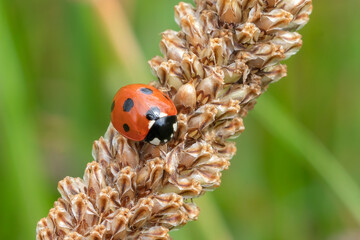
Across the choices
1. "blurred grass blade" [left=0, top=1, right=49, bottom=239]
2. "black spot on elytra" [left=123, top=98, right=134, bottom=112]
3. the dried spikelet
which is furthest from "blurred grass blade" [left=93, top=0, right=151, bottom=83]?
the dried spikelet

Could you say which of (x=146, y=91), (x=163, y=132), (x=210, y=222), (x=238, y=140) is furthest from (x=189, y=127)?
(x=238, y=140)

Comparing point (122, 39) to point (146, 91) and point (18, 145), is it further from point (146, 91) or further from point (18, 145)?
point (146, 91)

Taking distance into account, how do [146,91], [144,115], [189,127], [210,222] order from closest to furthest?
[189,127] → [146,91] → [144,115] → [210,222]

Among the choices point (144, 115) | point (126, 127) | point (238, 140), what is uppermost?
point (238, 140)

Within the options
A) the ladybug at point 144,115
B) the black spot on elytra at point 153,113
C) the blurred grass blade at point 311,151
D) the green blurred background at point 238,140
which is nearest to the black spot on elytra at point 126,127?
the ladybug at point 144,115

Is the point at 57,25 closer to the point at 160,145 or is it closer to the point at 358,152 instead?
the point at 358,152

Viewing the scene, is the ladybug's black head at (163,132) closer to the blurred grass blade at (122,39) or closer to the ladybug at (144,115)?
the ladybug at (144,115)

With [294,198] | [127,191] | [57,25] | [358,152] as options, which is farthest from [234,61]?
[57,25]
